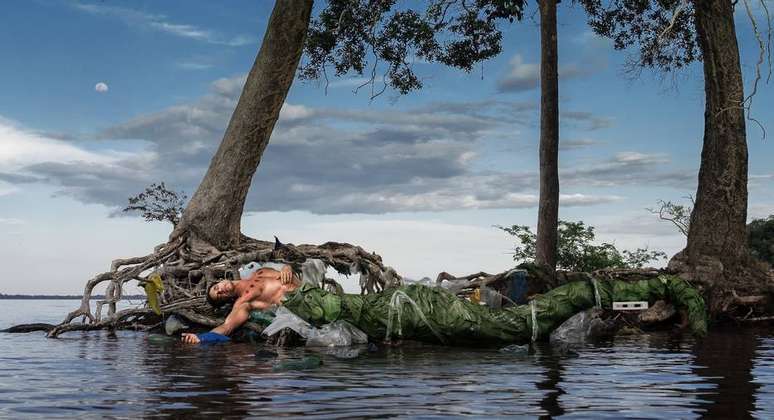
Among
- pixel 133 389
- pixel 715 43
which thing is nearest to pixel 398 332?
pixel 133 389

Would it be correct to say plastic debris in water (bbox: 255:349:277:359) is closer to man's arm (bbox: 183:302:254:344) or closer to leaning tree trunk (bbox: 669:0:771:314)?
man's arm (bbox: 183:302:254:344)

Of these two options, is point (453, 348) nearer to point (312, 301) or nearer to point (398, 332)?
point (398, 332)

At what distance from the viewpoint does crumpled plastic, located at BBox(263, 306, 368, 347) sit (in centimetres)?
1004

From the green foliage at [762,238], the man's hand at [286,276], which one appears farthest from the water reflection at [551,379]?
the green foliage at [762,238]

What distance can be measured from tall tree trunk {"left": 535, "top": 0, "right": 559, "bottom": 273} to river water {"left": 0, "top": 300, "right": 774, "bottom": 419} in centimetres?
917

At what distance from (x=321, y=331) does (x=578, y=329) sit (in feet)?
10.5

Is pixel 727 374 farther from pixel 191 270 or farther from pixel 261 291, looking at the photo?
pixel 191 270

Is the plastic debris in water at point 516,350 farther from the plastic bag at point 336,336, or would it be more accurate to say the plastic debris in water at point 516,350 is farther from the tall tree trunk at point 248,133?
the tall tree trunk at point 248,133

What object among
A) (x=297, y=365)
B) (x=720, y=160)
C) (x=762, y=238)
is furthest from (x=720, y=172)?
(x=762, y=238)

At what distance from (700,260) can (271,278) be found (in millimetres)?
8153

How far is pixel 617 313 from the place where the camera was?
560 inches

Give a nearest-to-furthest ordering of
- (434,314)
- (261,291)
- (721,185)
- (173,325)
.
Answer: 1. (434,314)
2. (261,291)
3. (173,325)
4. (721,185)

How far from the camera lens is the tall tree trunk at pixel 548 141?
63.6ft

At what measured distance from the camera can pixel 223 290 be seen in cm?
1184
